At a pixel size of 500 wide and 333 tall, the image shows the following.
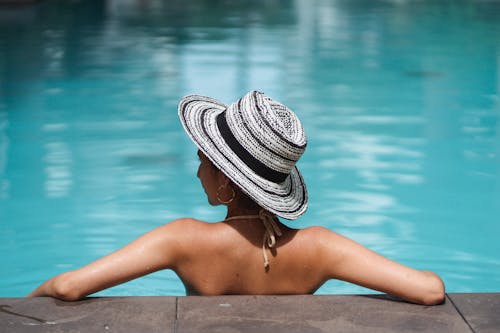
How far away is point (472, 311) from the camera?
282 cm

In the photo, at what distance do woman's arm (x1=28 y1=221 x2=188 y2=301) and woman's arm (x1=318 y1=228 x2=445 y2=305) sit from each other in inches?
16.9

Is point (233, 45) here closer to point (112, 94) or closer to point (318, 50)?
point (318, 50)

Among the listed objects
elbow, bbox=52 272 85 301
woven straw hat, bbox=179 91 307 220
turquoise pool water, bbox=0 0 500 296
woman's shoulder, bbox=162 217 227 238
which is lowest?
turquoise pool water, bbox=0 0 500 296

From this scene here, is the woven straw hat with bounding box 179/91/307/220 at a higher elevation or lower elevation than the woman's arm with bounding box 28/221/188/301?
higher

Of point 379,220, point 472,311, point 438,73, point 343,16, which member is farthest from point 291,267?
point 343,16

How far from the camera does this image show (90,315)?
2.75m

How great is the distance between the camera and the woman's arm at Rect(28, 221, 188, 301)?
9.10ft

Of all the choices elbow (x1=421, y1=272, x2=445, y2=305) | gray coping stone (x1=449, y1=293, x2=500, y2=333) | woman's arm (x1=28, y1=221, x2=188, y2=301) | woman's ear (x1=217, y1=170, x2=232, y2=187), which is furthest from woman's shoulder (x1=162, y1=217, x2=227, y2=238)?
gray coping stone (x1=449, y1=293, x2=500, y2=333)

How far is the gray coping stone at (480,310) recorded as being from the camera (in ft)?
8.89

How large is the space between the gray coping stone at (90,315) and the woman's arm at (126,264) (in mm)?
57

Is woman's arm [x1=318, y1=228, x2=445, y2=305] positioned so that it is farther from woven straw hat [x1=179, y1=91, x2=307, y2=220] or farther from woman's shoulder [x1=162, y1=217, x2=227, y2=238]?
woman's shoulder [x1=162, y1=217, x2=227, y2=238]

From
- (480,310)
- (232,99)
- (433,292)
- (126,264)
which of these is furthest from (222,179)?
(232,99)

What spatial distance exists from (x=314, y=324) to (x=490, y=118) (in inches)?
242

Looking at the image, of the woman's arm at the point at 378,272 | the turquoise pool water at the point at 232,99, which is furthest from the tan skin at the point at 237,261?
the turquoise pool water at the point at 232,99
